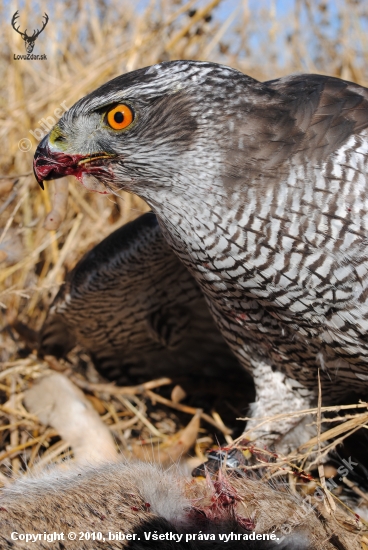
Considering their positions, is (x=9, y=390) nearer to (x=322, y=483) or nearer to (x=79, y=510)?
(x=79, y=510)

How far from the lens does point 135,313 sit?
311 centimetres

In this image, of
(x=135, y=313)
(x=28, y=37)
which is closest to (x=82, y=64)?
(x=28, y=37)

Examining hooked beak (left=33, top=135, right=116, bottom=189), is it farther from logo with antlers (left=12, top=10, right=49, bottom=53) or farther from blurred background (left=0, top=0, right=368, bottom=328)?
logo with antlers (left=12, top=10, right=49, bottom=53)

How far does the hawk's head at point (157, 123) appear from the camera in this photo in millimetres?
1966

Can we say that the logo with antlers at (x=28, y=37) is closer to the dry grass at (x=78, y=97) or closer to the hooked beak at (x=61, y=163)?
the dry grass at (x=78, y=97)

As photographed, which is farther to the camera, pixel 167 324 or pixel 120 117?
pixel 167 324

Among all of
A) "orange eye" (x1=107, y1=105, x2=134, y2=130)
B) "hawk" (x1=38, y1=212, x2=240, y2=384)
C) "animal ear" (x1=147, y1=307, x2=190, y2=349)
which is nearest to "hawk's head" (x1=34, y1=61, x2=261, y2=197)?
"orange eye" (x1=107, y1=105, x2=134, y2=130)

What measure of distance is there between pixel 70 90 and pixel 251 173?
8.20 feet

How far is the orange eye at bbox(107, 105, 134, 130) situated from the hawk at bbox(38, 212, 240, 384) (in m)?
0.72

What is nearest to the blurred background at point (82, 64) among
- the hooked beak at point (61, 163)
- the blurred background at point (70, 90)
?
the blurred background at point (70, 90)

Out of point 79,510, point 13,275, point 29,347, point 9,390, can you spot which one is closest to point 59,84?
point 13,275

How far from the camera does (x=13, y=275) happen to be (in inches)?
142

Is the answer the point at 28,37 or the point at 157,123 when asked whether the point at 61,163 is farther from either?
the point at 28,37

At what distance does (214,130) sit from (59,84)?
264 centimetres
